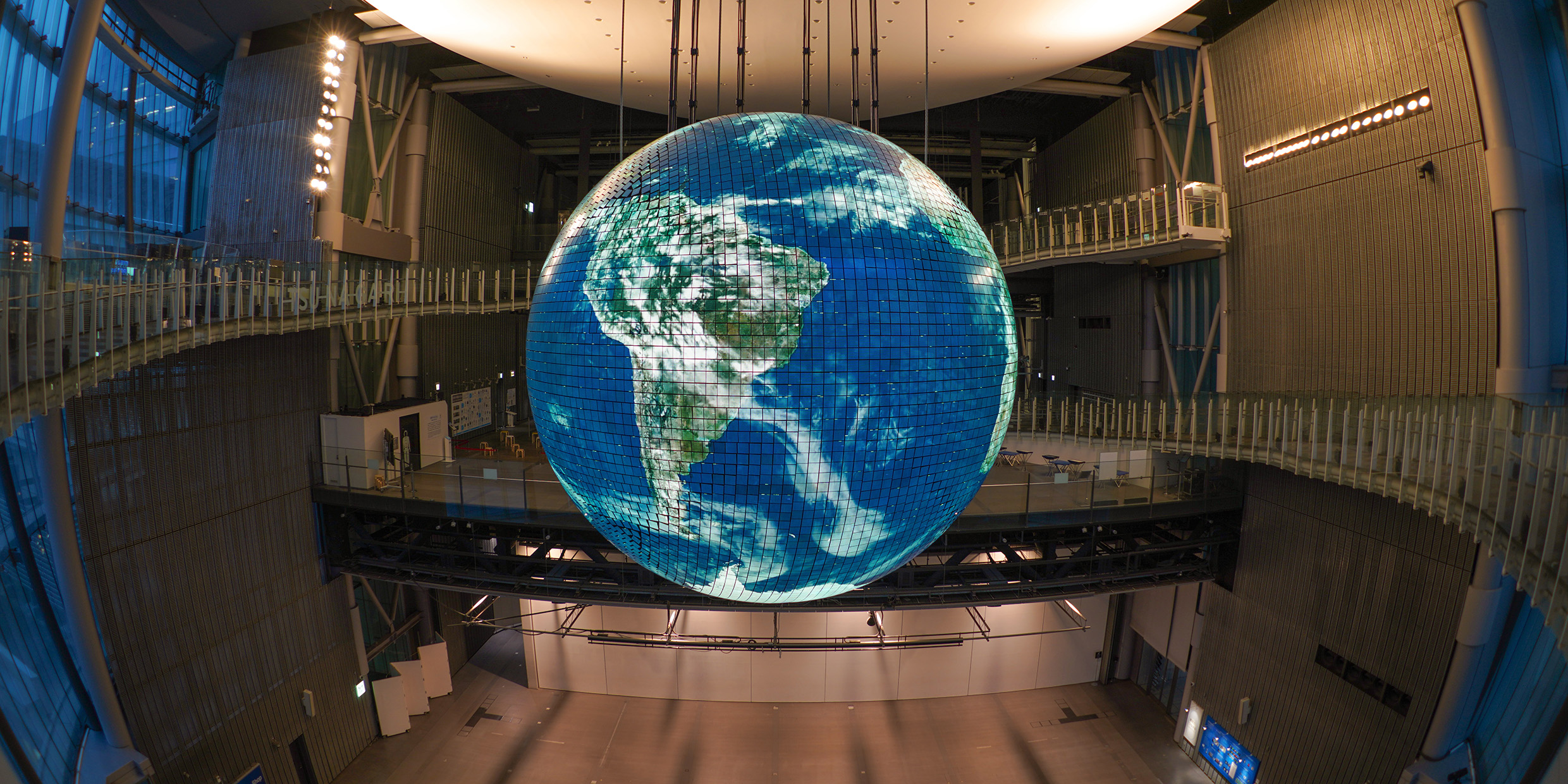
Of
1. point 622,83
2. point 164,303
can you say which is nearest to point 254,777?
point 164,303

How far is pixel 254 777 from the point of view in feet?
38.5

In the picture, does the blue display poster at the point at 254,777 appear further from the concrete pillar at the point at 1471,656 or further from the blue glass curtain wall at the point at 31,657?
the concrete pillar at the point at 1471,656

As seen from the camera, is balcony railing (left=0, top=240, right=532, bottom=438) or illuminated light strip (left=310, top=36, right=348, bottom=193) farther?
illuminated light strip (left=310, top=36, right=348, bottom=193)

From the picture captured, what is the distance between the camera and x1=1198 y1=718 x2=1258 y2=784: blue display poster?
12.6 meters

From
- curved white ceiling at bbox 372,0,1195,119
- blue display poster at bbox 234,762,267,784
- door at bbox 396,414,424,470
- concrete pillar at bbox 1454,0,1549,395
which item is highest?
curved white ceiling at bbox 372,0,1195,119

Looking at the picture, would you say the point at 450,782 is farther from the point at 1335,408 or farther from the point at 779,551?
the point at 1335,408

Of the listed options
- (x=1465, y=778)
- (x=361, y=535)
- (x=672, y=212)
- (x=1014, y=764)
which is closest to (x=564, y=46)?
(x=361, y=535)

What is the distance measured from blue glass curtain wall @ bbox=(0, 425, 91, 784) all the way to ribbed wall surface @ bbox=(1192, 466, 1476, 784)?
18764mm

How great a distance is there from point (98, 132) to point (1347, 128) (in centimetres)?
2047

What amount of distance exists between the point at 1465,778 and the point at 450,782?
1681cm

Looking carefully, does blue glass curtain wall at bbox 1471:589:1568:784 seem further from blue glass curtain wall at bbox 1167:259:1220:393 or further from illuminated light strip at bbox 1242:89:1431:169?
illuminated light strip at bbox 1242:89:1431:169

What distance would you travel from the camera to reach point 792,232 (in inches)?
100

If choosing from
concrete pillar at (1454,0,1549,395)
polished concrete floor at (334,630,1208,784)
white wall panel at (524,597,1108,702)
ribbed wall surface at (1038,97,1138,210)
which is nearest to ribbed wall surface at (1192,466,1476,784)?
polished concrete floor at (334,630,1208,784)

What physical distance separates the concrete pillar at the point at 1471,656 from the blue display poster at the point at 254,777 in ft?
62.0
